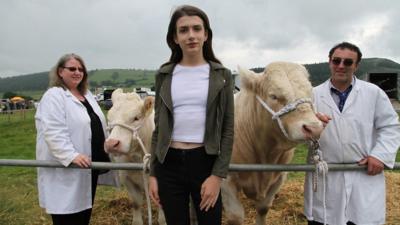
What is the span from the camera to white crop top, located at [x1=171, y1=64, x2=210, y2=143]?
95.4 inches

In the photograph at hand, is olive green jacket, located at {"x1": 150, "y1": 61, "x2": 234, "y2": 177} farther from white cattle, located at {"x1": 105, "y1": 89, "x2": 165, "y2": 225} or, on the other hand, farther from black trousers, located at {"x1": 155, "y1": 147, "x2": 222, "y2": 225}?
white cattle, located at {"x1": 105, "y1": 89, "x2": 165, "y2": 225}

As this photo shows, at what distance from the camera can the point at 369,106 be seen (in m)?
3.10

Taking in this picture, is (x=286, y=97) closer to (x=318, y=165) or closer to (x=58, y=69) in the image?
(x=318, y=165)

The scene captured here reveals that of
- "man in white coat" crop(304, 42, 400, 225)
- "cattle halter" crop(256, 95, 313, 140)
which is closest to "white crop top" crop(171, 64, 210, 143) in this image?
"cattle halter" crop(256, 95, 313, 140)

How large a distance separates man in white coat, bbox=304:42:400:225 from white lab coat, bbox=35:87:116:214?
6.44 feet

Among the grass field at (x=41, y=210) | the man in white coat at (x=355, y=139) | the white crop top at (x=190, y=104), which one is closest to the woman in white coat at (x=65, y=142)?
the white crop top at (x=190, y=104)

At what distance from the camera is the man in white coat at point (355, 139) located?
309 centimetres

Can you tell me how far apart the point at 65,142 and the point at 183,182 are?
1268 mm

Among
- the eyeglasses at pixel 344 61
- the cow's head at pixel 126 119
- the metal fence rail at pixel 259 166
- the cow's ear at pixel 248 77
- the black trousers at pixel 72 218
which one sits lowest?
the black trousers at pixel 72 218

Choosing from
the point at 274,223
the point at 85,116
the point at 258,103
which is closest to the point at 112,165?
the point at 85,116

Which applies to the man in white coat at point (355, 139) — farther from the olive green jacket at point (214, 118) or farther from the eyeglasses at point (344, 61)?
the olive green jacket at point (214, 118)

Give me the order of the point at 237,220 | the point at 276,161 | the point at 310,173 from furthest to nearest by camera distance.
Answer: the point at 237,220
the point at 276,161
the point at 310,173

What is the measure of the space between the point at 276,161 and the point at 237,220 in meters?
0.78

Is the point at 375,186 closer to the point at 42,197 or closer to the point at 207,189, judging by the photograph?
the point at 207,189
